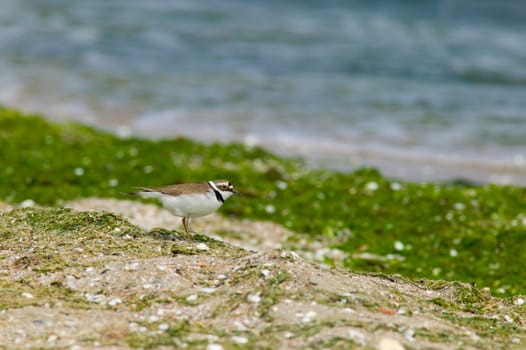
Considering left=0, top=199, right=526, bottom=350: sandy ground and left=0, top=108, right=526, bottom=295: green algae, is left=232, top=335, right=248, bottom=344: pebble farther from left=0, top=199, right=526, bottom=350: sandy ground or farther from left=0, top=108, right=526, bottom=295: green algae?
left=0, top=108, right=526, bottom=295: green algae

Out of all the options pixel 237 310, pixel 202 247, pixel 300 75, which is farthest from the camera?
pixel 300 75

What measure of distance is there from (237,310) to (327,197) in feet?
28.0

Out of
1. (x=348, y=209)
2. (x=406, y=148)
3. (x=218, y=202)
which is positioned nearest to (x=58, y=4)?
(x=406, y=148)

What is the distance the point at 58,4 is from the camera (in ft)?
137

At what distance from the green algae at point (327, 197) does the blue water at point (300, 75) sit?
3.43m

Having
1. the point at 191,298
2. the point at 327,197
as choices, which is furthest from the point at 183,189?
the point at 327,197

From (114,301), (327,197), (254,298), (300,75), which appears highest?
(254,298)

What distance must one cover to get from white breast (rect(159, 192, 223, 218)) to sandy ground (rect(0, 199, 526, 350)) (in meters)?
0.48

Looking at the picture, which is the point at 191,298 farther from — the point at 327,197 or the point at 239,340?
the point at 327,197

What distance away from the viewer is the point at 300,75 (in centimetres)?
2931

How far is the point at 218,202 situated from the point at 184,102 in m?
17.7

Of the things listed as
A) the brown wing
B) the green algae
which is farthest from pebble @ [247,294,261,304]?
the green algae

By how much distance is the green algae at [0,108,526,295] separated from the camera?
39.3 feet

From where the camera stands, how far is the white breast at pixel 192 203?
780 centimetres
